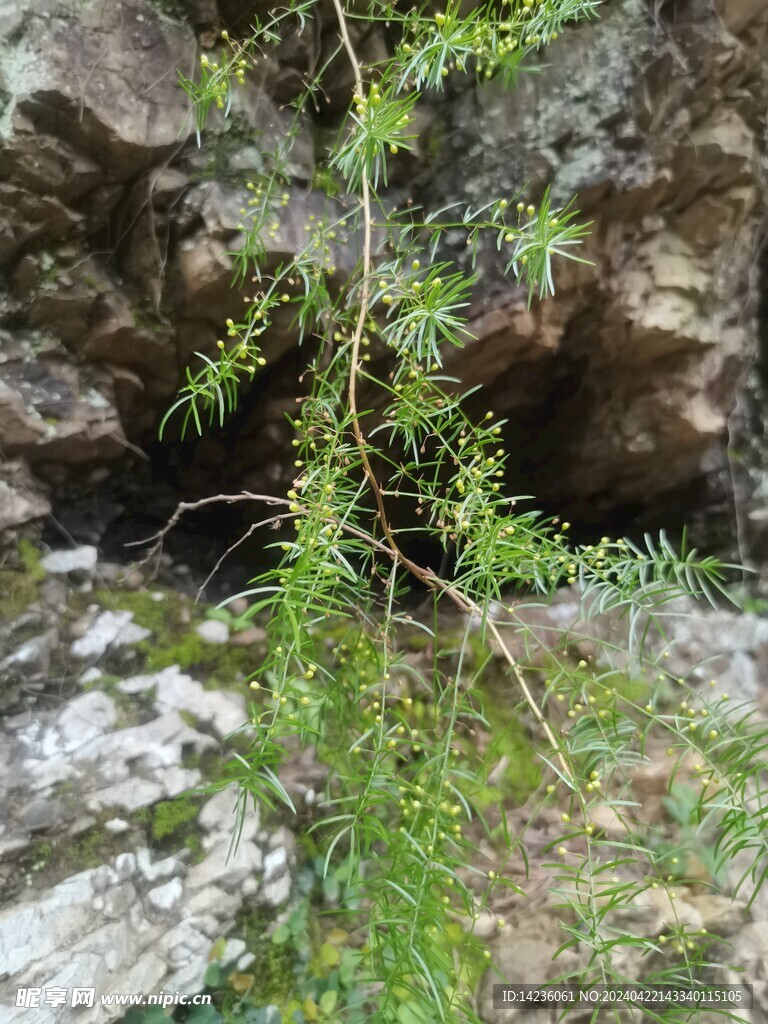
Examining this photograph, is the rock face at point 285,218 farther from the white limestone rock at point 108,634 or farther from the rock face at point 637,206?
the white limestone rock at point 108,634

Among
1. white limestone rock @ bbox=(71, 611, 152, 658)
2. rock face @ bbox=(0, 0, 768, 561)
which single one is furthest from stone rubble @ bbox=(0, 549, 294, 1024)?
rock face @ bbox=(0, 0, 768, 561)

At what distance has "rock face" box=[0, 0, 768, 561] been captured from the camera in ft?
3.71

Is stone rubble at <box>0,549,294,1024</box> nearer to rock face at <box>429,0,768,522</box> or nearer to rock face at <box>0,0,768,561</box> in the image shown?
rock face at <box>0,0,768,561</box>

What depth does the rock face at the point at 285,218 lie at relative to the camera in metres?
1.13

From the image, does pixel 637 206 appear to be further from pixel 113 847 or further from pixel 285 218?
pixel 113 847

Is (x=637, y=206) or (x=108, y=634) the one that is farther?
(x=637, y=206)

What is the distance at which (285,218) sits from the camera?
4.13 ft

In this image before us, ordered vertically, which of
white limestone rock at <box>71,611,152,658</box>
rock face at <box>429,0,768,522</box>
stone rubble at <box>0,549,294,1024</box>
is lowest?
stone rubble at <box>0,549,294,1024</box>

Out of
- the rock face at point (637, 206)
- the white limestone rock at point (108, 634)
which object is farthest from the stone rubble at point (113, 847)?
the rock face at point (637, 206)

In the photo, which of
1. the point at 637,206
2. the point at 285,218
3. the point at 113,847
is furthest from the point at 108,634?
the point at 637,206

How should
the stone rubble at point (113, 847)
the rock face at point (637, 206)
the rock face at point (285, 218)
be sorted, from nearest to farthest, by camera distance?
the stone rubble at point (113, 847) → the rock face at point (285, 218) → the rock face at point (637, 206)

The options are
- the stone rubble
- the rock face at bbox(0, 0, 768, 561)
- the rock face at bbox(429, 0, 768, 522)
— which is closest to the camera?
the stone rubble

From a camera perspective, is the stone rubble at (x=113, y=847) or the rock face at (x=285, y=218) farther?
the rock face at (x=285, y=218)

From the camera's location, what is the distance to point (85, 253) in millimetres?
1209
